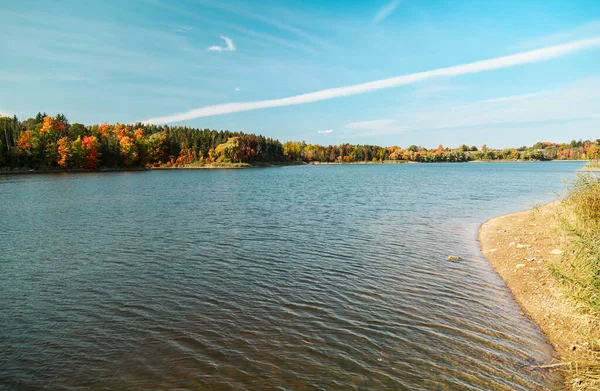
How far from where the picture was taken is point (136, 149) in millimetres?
143375

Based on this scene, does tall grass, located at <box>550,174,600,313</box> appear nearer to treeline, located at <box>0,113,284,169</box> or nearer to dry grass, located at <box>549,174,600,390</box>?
dry grass, located at <box>549,174,600,390</box>

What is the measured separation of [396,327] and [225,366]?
521 cm

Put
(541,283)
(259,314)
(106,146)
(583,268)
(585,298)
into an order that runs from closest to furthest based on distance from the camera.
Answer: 1. (585,298)
2. (583,268)
3. (259,314)
4. (541,283)
5. (106,146)

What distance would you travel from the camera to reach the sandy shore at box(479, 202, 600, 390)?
871cm

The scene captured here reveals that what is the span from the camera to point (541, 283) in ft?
43.1

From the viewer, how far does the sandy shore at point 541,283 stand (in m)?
8.71

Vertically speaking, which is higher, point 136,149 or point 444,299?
point 136,149

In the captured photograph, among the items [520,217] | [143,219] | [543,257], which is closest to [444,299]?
[543,257]

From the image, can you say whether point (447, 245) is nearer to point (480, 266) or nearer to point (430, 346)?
point (480, 266)

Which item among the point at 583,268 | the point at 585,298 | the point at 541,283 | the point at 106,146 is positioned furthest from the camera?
the point at 106,146

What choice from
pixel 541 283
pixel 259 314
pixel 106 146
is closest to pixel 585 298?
pixel 541 283

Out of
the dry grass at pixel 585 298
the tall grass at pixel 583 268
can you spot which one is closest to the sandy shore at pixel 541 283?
the dry grass at pixel 585 298

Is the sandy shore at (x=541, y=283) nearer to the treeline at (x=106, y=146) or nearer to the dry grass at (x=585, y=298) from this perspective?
the dry grass at (x=585, y=298)

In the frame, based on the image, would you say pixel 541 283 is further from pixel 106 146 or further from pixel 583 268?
pixel 106 146
